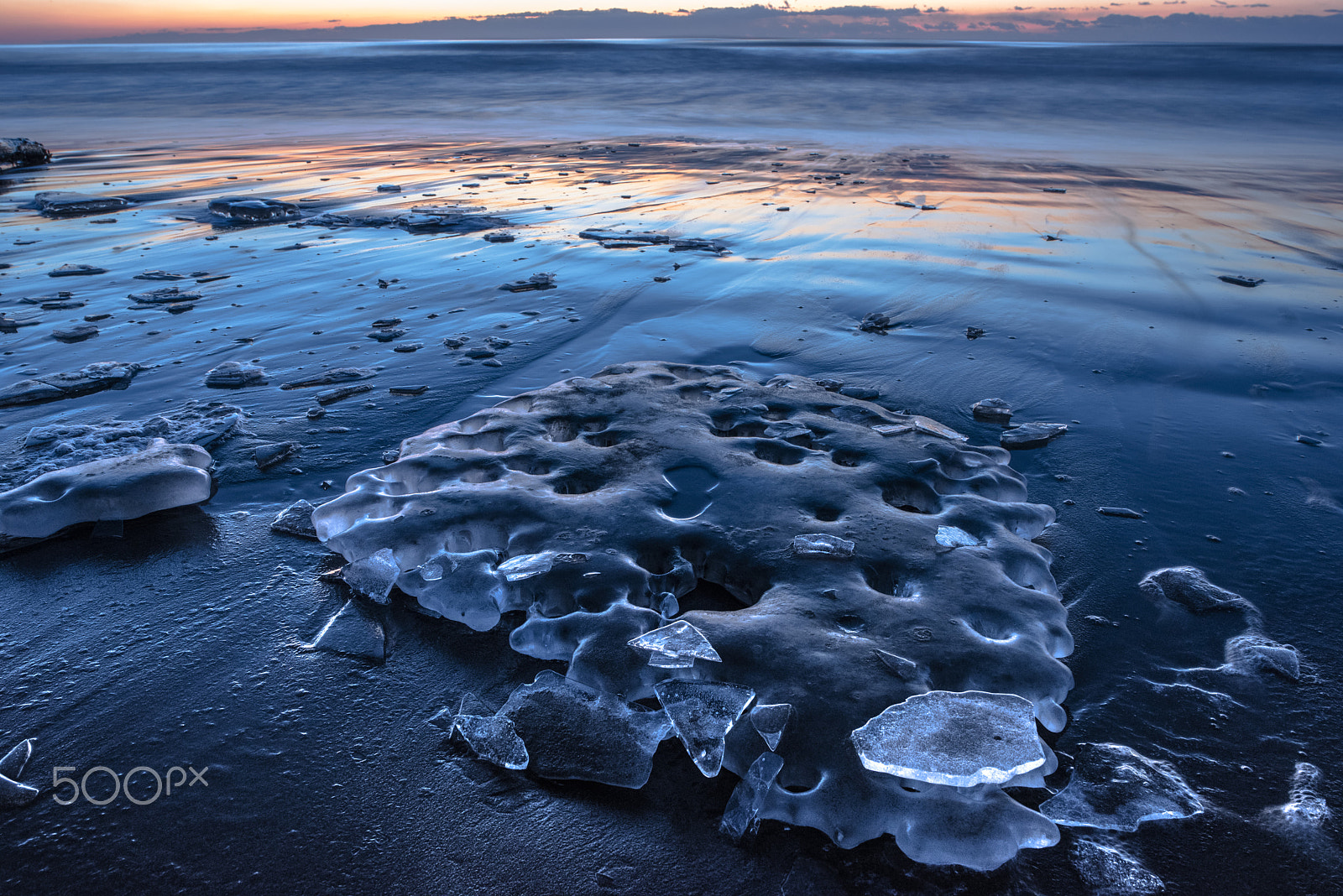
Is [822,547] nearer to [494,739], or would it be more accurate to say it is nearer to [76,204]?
[494,739]

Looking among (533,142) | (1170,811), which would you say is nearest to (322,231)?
(1170,811)

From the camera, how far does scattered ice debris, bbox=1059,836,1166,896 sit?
140 cm

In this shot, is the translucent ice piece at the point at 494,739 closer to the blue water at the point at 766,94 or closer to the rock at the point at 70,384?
the rock at the point at 70,384

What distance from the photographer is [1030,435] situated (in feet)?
10.6

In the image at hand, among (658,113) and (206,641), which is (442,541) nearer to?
(206,641)

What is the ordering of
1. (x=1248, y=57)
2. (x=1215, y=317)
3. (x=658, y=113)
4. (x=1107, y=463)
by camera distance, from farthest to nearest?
(x=1248, y=57), (x=658, y=113), (x=1215, y=317), (x=1107, y=463)

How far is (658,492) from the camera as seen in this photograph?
2.57m

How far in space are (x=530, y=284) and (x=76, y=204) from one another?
6.44 meters

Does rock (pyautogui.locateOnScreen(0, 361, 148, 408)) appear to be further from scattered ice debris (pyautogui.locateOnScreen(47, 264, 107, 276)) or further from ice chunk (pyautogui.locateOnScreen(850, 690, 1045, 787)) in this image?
ice chunk (pyautogui.locateOnScreen(850, 690, 1045, 787))

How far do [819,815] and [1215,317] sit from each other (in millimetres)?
4761

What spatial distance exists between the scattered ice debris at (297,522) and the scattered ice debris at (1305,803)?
8.60 ft

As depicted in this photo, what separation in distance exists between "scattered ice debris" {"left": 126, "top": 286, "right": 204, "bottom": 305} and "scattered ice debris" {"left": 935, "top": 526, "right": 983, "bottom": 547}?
4992mm

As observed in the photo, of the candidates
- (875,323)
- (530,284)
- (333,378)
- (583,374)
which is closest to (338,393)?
(333,378)

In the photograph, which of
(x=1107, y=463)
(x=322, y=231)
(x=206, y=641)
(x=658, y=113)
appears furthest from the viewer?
(x=658, y=113)
